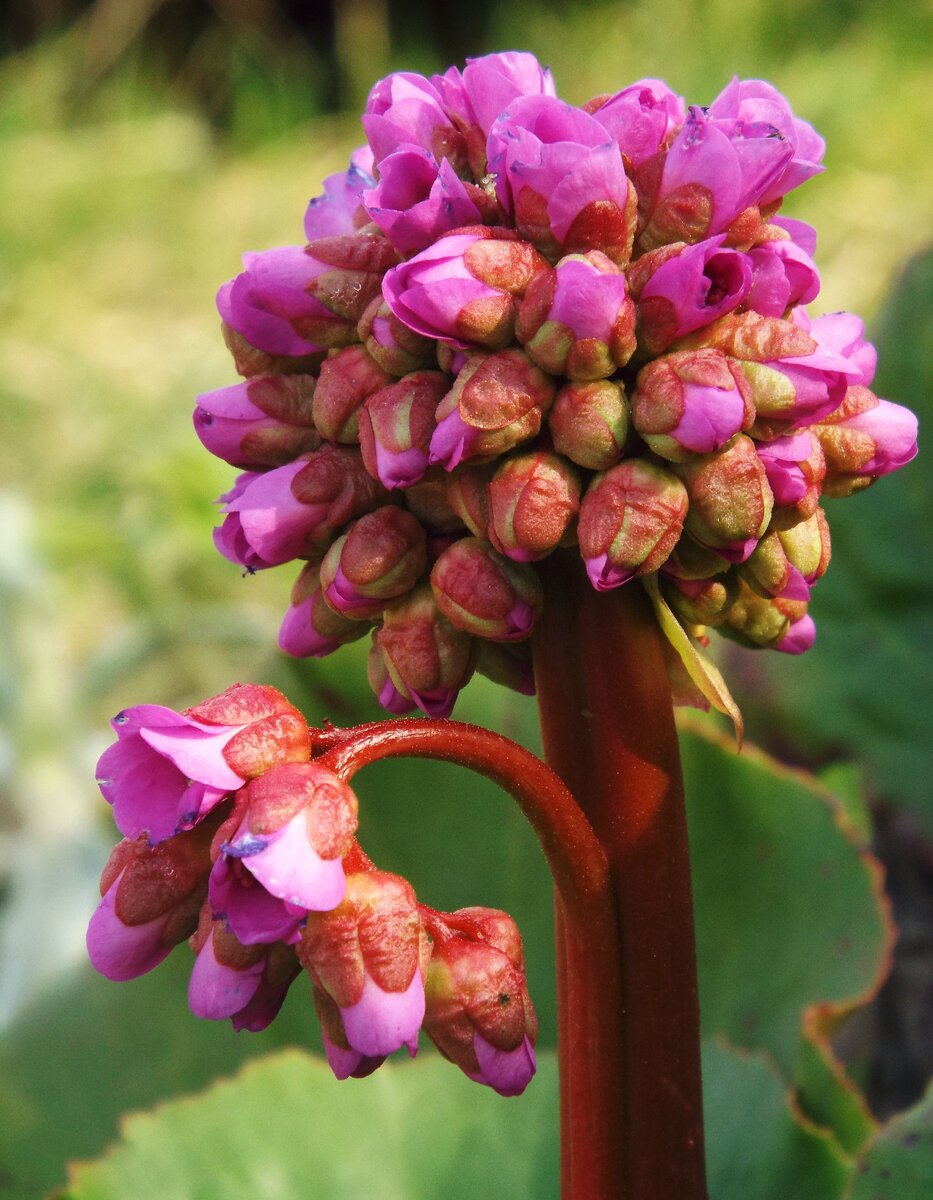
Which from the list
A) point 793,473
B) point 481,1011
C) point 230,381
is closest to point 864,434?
point 793,473

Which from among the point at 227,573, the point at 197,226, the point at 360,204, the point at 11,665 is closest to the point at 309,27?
the point at 197,226

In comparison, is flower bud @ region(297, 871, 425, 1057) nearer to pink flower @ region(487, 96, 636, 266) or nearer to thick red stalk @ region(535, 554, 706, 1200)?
thick red stalk @ region(535, 554, 706, 1200)

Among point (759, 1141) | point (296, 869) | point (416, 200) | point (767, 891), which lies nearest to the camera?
point (296, 869)

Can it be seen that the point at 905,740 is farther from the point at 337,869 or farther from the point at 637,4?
the point at 637,4

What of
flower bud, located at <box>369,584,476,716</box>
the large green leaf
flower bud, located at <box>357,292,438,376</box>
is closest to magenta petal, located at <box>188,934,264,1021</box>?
flower bud, located at <box>369,584,476,716</box>

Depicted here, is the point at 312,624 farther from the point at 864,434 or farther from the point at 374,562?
the point at 864,434
